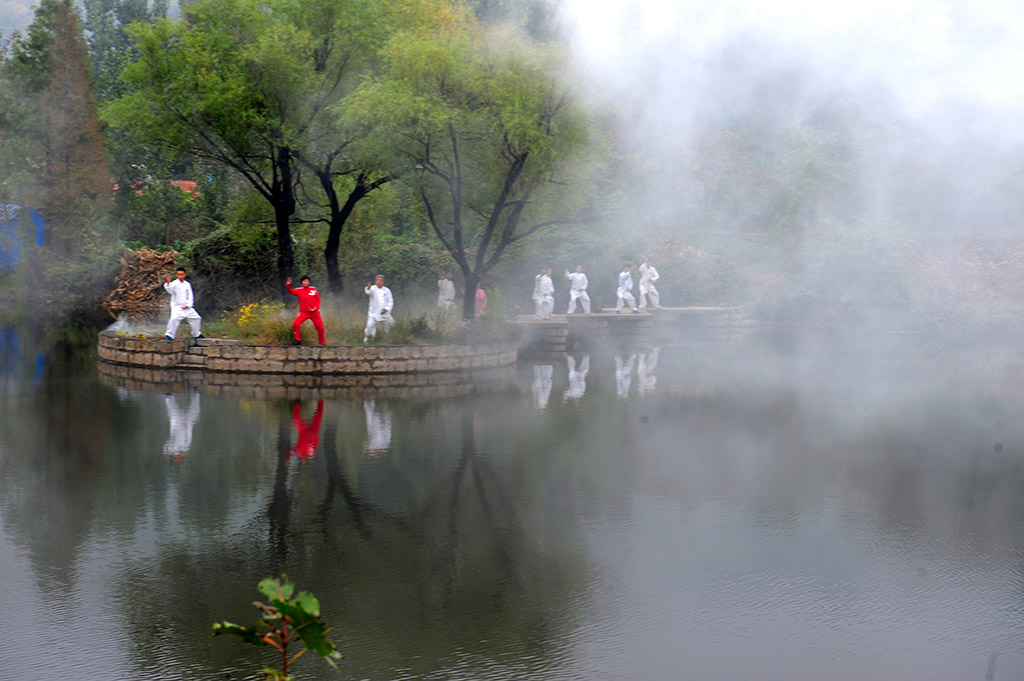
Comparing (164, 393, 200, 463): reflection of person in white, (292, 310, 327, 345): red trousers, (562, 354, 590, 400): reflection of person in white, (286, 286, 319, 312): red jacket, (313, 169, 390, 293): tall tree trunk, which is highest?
(313, 169, 390, 293): tall tree trunk

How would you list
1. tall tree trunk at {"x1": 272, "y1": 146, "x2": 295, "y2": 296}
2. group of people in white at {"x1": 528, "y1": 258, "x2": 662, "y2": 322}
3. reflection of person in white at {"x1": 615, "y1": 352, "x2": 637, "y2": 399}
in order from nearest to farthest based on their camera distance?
reflection of person in white at {"x1": 615, "y1": 352, "x2": 637, "y2": 399}, tall tree trunk at {"x1": 272, "y1": 146, "x2": 295, "y2": 296}, group of people in white at {"x1": 528, "y1": 258, "x2": 662, "y2": 322}

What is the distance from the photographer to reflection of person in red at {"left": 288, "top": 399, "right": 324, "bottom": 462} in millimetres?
11758

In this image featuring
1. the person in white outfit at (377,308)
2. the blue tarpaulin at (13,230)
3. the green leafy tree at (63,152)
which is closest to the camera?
the person in white outfit at (377,308)

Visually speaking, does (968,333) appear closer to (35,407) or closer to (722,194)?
(722,194)

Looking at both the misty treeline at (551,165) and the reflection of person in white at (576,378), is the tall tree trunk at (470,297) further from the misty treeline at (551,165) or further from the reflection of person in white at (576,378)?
the reflection of person in white at (576,378)

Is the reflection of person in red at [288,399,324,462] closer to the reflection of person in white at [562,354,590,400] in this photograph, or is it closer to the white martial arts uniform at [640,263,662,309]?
the reflection of person in white at [562,354,590,400]

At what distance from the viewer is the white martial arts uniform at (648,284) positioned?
32.1 m

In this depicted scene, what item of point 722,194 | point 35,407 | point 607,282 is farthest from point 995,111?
point 607,282

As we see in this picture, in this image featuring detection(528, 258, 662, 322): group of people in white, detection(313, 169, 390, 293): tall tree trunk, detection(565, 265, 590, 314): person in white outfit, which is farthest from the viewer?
detection(565, 265, 590, 314): person in white outfit

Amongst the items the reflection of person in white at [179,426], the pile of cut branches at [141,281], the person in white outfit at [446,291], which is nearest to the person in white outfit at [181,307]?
the reflection of person in white at [179,426]

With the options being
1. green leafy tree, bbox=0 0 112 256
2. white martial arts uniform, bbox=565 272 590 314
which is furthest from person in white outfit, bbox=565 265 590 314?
green leafy tree, bbox=0 0 112 256

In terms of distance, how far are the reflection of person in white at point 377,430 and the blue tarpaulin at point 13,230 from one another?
30.3m

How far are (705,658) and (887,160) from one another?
220 inches

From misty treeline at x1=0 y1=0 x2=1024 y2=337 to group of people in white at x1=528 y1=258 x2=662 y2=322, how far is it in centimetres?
171
